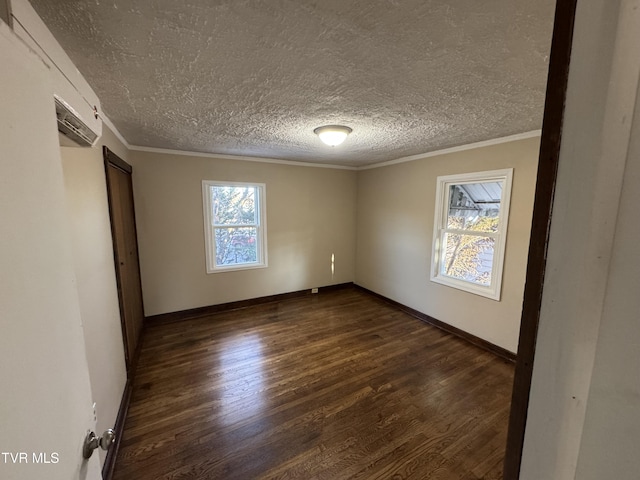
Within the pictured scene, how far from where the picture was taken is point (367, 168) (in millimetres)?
4496

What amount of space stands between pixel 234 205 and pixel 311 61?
2883 mm

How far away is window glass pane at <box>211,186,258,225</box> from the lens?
3.74 m

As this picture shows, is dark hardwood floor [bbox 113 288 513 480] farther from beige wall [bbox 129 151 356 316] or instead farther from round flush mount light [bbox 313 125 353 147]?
round flush mount light [bbox 313 125 353 147]

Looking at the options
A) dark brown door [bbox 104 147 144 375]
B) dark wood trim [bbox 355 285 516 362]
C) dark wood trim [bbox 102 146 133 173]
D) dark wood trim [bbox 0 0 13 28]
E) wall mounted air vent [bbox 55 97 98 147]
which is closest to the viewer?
dark wood trim [bbox 0 0 13 28]

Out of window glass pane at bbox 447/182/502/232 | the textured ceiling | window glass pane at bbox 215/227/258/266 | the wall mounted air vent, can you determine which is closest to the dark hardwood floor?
window glass pane at bbox 215/227/258/266

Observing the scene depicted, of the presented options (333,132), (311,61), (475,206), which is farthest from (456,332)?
(311,61)

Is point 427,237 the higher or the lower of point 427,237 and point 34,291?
the lower

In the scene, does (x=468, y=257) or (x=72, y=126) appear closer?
(x=72, y=126)

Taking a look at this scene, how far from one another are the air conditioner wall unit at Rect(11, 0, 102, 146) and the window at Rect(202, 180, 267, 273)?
82.6 inches

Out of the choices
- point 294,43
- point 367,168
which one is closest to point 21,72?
point 294,43

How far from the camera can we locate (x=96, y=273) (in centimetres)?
168

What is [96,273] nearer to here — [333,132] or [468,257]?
[333,132]

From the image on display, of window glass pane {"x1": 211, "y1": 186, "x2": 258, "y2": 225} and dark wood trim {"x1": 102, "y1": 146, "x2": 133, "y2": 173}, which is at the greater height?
dark wood trim {"x1": 102, "y1": 146, "x2": 133, "y2": 173}

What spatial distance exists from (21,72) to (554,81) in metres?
1.09
